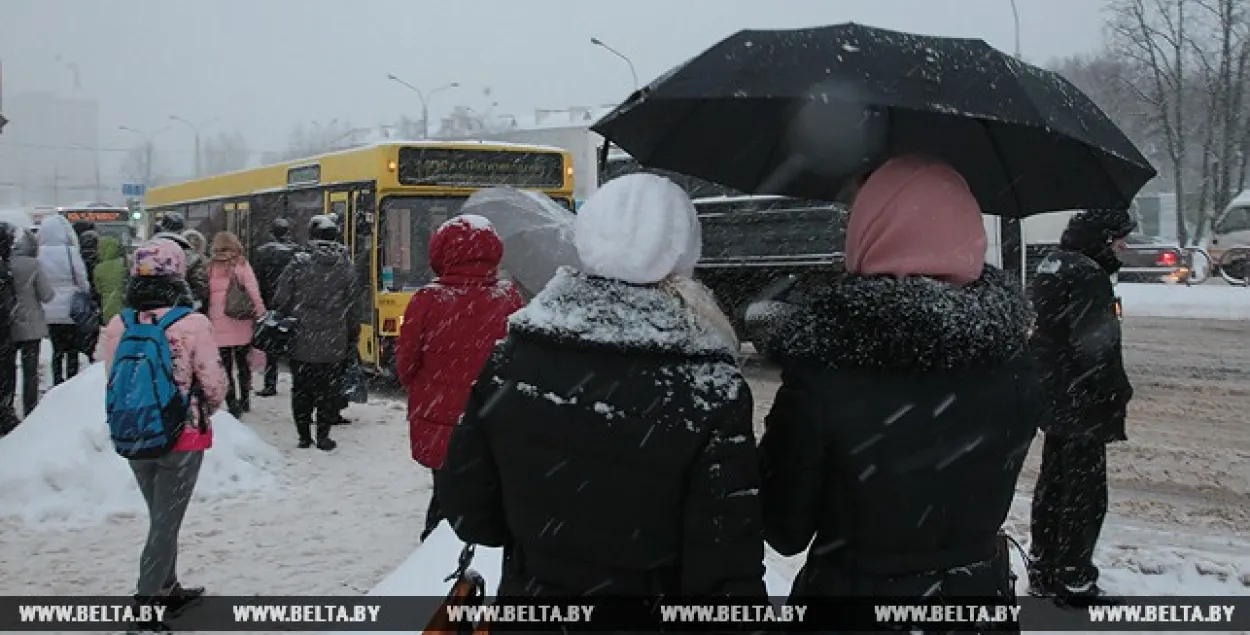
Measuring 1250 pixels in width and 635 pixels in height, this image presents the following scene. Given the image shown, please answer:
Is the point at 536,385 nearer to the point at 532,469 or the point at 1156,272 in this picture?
the point at 532,469

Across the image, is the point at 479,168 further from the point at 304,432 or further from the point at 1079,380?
the point at 1079,380

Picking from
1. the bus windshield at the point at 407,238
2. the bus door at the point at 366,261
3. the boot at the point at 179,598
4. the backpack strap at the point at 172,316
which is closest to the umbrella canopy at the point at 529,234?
the bus windshield at the point at 407,238

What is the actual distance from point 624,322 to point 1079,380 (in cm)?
353

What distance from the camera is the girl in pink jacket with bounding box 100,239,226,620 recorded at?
4820 mm

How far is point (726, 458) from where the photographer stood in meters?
2.36

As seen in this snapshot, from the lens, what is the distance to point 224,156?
5054 inches

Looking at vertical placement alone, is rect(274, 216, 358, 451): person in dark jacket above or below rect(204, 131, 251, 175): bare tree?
below

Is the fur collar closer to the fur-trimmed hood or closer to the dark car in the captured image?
the fur-trimmed hood

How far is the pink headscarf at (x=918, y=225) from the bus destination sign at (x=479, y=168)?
34.7ft

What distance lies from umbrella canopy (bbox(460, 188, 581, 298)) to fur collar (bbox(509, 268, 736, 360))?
6358mm

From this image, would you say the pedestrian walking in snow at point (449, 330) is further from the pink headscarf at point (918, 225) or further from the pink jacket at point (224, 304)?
the pink jacket at point (224, 304)

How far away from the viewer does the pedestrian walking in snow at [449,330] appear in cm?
540

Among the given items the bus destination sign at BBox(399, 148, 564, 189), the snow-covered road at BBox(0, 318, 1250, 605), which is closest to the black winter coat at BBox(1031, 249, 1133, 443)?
the snow-covered road at BBox(0, 318, 1250, 605)

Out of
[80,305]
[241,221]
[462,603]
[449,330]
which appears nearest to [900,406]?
[462,603]
